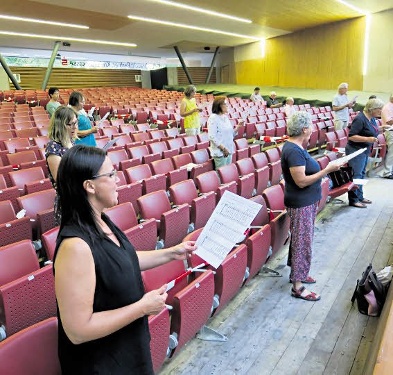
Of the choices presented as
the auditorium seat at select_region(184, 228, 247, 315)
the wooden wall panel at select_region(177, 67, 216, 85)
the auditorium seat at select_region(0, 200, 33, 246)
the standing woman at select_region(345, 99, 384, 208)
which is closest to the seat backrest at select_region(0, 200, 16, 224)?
the auditorium seat at select_region(0, 200, 33, 246)

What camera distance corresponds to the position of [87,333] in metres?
0.97

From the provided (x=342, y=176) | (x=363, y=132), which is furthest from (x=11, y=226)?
(x=363, y=132)

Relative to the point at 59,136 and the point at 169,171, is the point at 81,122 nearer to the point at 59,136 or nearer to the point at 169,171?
the point at 169,171

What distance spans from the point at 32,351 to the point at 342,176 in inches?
149

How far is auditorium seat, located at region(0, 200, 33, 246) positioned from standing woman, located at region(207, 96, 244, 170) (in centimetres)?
244

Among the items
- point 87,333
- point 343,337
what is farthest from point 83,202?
point 343,337

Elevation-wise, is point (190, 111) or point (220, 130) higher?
point (190, 111)

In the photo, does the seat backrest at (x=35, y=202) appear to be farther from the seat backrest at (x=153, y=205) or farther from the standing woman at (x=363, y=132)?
the standing woman at (x=363, y=132)

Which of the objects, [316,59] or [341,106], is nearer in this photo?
[341,106]

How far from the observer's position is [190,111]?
18.6 feet

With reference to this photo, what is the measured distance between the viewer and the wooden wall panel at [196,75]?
2255cm

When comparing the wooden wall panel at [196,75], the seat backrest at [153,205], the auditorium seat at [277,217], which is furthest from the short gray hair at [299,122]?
the wooden wall panel at [196,75]

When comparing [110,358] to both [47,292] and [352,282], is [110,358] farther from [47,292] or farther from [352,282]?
[352,282]

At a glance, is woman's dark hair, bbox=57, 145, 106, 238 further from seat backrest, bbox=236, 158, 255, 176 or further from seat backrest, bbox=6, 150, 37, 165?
seat backrest, bbox=6, 150, 37, 165
